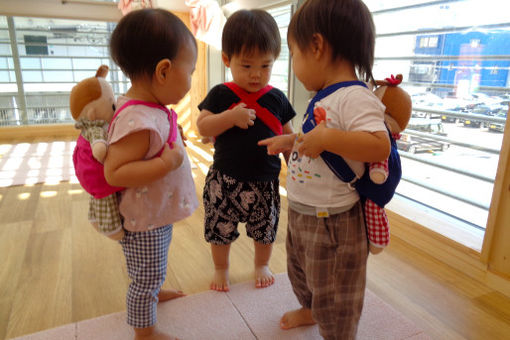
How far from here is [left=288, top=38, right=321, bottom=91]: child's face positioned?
836 mm

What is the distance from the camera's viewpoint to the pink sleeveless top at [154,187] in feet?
2.83

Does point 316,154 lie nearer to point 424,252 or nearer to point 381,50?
point 424,252

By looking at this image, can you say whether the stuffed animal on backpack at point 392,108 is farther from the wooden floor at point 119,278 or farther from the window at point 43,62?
the window at point 43,62

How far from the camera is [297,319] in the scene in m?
1.19

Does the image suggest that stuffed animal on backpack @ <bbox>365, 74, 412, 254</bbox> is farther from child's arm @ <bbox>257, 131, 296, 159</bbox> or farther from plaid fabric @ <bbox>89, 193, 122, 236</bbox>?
plaid fabric @ <bbox>89, 193, 122, 236</bbox>

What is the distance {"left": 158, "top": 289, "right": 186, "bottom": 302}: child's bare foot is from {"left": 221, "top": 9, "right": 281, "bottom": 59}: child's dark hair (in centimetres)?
87

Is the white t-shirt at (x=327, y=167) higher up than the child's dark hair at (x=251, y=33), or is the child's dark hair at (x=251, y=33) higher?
the child's dark hair at (x=251, y=33)

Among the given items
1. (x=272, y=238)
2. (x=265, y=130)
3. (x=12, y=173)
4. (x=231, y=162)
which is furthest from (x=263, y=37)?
(x=12, y=173)

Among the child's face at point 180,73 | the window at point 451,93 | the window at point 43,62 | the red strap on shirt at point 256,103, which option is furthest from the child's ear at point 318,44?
the window at point 43,62

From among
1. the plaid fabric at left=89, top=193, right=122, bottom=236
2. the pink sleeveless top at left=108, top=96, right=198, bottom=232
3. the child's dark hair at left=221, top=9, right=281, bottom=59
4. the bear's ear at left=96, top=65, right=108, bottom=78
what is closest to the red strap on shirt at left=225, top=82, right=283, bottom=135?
the child's dark hair at left=221, top=9, right=281, bottom=59

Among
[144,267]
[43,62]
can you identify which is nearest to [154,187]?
[144,267]

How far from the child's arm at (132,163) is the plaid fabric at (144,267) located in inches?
7.6

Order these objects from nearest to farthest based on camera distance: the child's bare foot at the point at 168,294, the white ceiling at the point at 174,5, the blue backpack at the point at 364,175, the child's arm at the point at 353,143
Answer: the child's arm at the point at 353,143 → the blue backpack at the point at 364,175 → the child's bare foot at the point at 168,294 → the white ceiling at the point at 174,5

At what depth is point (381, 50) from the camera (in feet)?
7.08
